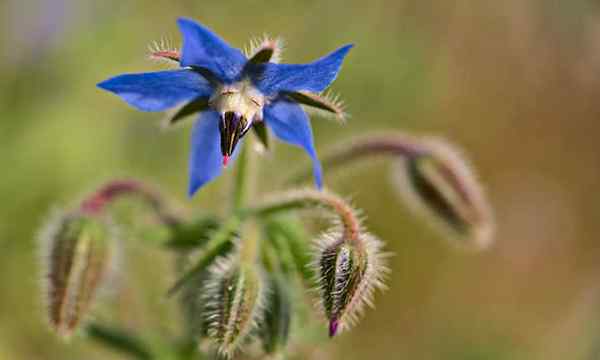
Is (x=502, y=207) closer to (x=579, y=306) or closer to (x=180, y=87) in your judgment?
(x=579, y=306)

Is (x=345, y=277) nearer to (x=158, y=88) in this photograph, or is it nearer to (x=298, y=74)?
(x=298, y=74)

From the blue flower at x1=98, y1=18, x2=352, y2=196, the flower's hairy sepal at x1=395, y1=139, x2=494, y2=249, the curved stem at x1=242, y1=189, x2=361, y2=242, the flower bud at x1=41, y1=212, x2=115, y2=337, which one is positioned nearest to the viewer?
the blue flower at x1=98, y1=18, x2=352, y2=196

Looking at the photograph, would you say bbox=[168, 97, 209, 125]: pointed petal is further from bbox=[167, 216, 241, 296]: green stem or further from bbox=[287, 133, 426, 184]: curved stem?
bbox=[287, 133, 426, 184]: curved stem

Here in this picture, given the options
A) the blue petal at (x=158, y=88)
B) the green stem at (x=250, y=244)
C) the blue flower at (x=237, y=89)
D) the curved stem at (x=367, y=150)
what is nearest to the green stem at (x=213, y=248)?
the green stem at (x=250, y=244)

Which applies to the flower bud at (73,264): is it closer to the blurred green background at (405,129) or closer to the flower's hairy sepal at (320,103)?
the flower's hairy sepal at (320,103)

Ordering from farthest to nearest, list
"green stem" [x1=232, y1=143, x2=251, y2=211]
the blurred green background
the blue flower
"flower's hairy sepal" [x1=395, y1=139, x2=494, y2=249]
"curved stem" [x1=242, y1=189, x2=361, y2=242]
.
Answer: the blurred green background < "flower's hairy sepal" [x1=395, y1=139, x2=494, y2=249] < "green stem" [x1=232, y1=143, x2=251, y2=211] < "curved stem" [x1=242, y1=189, x2=361, y2=242] < the blue flower

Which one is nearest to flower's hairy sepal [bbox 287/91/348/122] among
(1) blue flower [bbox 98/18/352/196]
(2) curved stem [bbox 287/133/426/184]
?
(1) blue flower [bbox 98/18/352/196]
